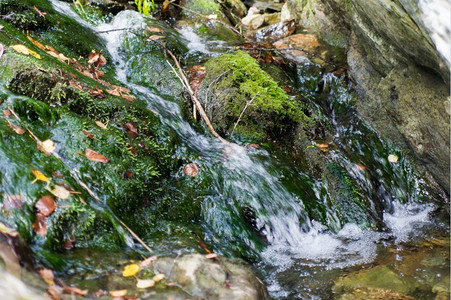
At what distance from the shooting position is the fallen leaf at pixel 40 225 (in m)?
2.80

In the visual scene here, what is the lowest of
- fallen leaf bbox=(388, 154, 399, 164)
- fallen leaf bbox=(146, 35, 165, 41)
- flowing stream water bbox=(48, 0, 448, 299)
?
flowing stream water bbox=(48, 0, 448, 299)

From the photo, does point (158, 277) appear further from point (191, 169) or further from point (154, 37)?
point (154, 37)

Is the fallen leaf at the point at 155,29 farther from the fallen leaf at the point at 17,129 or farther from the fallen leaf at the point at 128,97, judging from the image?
the fallen leaf at the point at 17,129

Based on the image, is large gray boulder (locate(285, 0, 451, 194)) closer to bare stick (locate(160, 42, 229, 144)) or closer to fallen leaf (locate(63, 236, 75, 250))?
bare stick (locate(160, 42, 229, 144))

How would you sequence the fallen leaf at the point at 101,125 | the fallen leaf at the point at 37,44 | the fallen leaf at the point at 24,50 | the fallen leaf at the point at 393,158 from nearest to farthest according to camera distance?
1. the fallen leaf at the point at 101,125
2. the fallen leaf at the point at 24,50
3. the fallen leaf at the point at 37,44
4. the fallen leaf at the point at 393,158

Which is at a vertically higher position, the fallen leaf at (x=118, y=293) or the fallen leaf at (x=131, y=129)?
the fallen leaf at (x=131, y=129)

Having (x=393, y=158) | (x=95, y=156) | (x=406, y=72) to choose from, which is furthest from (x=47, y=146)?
(x=393, y=158)

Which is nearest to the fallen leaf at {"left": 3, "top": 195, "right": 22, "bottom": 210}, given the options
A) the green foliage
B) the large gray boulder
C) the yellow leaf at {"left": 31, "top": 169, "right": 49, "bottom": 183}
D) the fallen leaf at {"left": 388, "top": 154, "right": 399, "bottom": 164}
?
the yellow leaf at {"left": 31, "top": 169, "right": 49, "bottom": 183}

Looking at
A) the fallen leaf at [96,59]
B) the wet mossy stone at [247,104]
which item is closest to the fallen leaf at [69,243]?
the wet mossy stone at [247,104]

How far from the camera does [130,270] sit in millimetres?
2752

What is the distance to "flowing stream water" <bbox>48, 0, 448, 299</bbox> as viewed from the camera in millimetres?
3732

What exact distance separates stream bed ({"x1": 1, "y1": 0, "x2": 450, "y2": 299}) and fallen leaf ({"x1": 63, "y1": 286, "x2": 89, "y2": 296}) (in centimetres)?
7

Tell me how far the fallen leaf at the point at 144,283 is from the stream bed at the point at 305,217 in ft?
0.64

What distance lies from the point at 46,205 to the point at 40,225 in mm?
158
